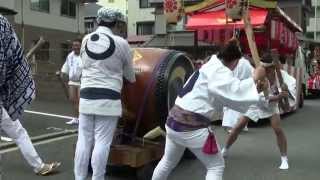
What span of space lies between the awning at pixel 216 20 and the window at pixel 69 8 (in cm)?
1500

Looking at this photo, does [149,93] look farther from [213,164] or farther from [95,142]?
[213,164]

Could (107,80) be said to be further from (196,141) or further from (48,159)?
(48,159)

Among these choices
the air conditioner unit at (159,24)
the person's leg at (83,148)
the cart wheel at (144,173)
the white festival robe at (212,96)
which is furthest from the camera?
the air conditioner unit at (159,24)

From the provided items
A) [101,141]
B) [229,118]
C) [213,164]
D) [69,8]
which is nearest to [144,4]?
[69,8]

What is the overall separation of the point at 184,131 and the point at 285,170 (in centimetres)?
306

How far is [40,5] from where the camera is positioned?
2653cm

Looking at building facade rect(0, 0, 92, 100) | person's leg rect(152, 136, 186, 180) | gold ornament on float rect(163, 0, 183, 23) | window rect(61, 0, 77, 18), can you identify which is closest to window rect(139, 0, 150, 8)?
building facade rect(0, 0, 92, 100)

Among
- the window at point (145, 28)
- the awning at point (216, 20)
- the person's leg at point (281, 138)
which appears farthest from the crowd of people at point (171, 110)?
the window at point (145, 28)

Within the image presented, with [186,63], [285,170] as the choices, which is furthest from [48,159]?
[285,170]

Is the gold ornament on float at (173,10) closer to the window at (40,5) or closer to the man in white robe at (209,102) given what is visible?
the window at (40,5)

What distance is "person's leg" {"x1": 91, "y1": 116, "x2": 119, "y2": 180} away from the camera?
538 centimetres

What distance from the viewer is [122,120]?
666cm

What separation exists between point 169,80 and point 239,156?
235 centimetres

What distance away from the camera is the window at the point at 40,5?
25906mm
